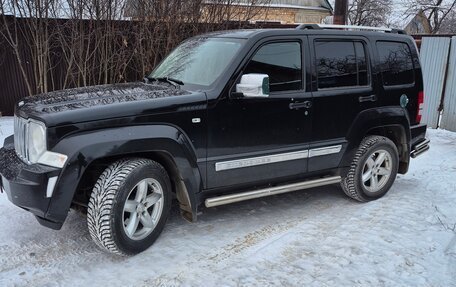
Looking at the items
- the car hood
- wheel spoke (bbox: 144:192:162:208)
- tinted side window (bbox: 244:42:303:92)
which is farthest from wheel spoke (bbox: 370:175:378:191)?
wheel spoke (bbox: 144:192:162:208)

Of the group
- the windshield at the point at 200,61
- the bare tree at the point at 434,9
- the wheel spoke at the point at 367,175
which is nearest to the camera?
the windshield at the point at 200,61

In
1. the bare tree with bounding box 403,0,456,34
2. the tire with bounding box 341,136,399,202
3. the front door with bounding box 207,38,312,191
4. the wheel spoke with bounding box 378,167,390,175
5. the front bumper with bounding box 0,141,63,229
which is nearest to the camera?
the front bumper with bounding box 0,141,63,229

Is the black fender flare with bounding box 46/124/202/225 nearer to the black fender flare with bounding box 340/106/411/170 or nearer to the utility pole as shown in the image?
the black fender flare with bounding box 340/106/411/170

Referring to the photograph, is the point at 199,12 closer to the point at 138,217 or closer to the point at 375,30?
the point at 375,30

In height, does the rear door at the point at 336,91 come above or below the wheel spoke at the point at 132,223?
above

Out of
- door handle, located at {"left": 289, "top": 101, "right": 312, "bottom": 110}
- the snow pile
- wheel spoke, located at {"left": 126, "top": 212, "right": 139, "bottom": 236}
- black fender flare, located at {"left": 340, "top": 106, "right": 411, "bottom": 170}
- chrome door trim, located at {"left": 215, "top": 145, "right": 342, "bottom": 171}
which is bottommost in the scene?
the snow pile

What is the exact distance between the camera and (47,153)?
3293 mm

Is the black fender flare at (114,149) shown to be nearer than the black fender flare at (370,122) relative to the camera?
Yes

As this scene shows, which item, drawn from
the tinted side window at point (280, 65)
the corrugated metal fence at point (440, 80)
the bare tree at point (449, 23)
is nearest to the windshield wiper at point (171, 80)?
the tinted side window at point (280, 65)

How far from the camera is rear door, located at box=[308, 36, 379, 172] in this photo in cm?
462

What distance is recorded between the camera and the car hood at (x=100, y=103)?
3.34 meters

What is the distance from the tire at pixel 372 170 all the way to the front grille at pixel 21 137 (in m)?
3.44

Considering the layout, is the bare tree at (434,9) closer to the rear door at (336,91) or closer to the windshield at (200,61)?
the rear door at (336,91)

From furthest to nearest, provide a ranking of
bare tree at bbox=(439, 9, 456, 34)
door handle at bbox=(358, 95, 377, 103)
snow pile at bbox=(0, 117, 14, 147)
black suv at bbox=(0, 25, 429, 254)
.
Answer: bare tree at bbox=(439, 9, 456, 34) < snow pile at bbox=(0, 117, 14, 147) < door handle at bbox=(358, 95, 377, 103) < black suv at bbox=(0, 25, 429, 254)
